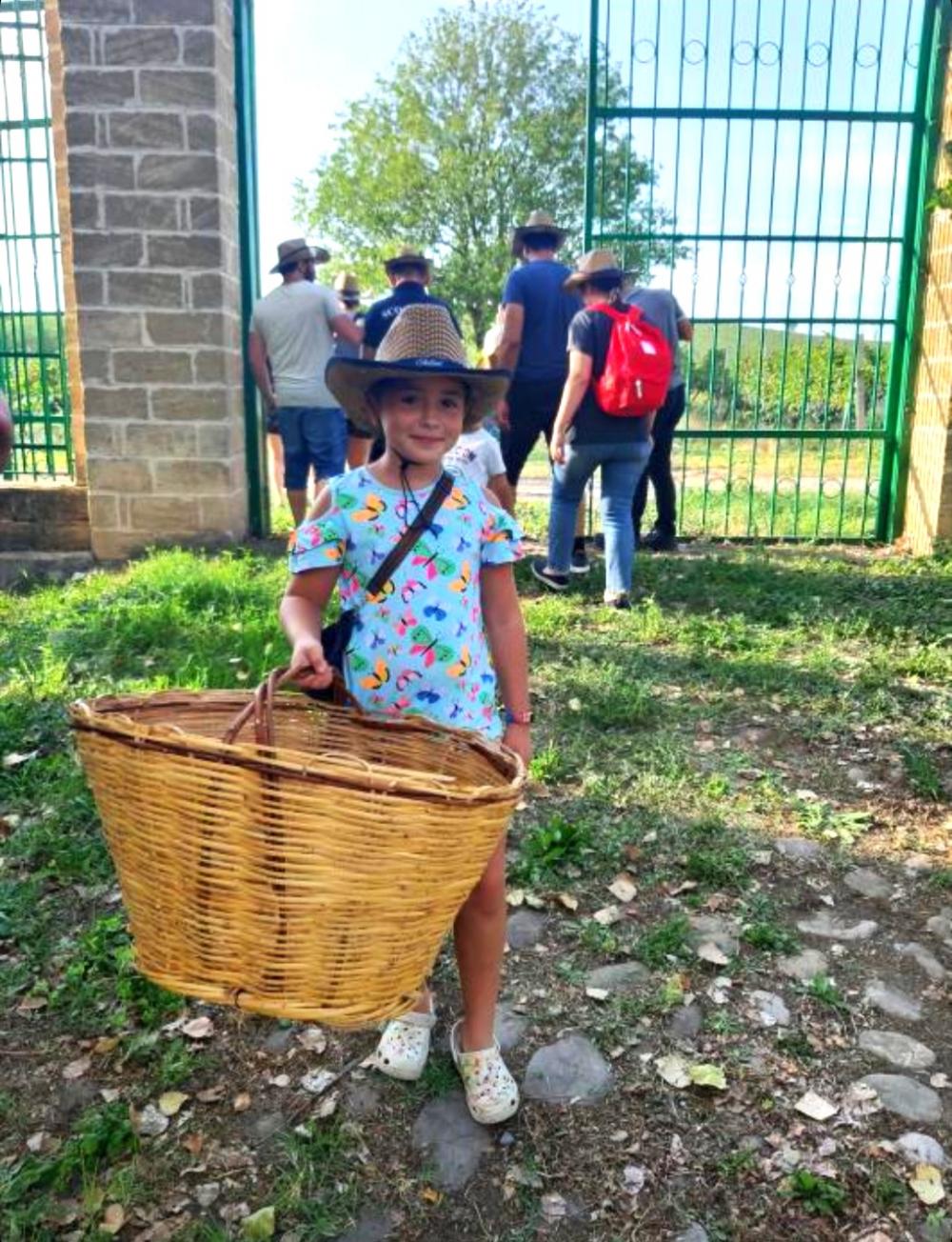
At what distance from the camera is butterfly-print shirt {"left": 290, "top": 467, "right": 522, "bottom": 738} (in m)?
2.01

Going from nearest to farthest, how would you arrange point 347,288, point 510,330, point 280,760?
1. point 280,760
2. point 510,330
3. point 347,288

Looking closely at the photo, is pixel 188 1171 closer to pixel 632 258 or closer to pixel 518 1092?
pixel 518 1092

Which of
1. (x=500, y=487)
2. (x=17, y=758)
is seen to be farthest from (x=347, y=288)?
(x=17, y=758)

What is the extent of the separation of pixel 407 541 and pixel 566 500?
3.62 meters

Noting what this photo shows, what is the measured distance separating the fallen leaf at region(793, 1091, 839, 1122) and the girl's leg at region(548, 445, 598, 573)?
360 cm

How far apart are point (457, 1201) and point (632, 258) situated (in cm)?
588

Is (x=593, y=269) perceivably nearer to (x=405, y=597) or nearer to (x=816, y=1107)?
(x=405, y=597)

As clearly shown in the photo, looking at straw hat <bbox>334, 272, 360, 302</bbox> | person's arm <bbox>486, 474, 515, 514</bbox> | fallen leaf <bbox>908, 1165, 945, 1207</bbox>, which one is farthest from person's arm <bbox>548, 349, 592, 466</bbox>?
straw hat <bbox>334, 272, 360, 302</bbox>

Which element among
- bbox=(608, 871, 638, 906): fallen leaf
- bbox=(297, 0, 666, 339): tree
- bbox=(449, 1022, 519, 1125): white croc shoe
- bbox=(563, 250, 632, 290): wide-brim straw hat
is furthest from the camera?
bbox=(297, 0, 666, 339): tree

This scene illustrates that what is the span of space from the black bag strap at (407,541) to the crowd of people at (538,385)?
2.20 meters

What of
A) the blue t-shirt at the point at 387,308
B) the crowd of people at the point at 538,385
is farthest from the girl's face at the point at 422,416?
the blue t-shirt at the point at 387,308

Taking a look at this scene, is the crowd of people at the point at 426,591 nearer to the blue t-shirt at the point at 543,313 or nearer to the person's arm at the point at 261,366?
the blue t-shirt at the point at 543,313

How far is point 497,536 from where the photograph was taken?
210cm

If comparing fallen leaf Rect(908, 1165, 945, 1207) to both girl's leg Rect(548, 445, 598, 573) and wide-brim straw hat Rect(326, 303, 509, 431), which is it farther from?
girl's leg Rect(548, 445, 598, 573)
